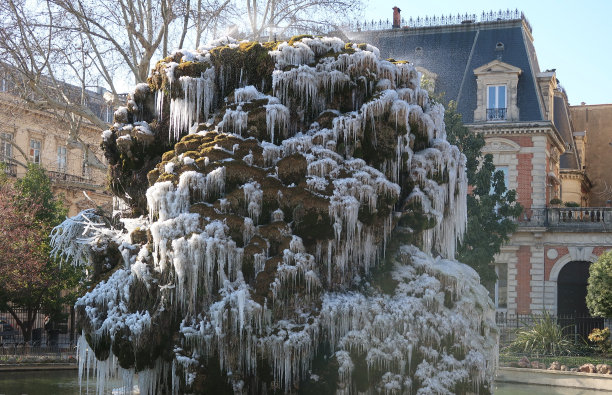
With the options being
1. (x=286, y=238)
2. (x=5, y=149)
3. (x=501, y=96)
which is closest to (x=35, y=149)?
(x=5, y=149)

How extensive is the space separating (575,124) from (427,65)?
1603 centimetres

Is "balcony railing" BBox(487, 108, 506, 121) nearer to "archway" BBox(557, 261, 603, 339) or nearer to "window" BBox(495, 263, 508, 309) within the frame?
"window" BBox(495, 263, 508, 309)

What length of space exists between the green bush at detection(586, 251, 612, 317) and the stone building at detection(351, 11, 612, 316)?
757 centimetres

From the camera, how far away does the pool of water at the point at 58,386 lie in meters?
16.3

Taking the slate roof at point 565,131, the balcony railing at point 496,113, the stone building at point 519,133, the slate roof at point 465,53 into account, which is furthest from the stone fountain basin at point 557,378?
the slate roof at point 565,131

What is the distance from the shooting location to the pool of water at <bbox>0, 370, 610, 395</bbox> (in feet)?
53.6

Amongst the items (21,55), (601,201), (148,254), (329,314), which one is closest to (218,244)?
(148,254)

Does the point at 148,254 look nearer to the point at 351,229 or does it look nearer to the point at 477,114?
the point at 351,229

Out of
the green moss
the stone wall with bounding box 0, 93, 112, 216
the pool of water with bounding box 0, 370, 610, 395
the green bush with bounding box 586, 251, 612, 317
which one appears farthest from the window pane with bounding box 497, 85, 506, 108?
the green moss

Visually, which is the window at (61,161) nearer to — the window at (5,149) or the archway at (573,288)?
the window at (5,149)

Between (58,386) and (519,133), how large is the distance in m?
25.2

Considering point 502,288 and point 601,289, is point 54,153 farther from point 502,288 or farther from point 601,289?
point 601,289

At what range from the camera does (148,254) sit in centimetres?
1134

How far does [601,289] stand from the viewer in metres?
26.4
